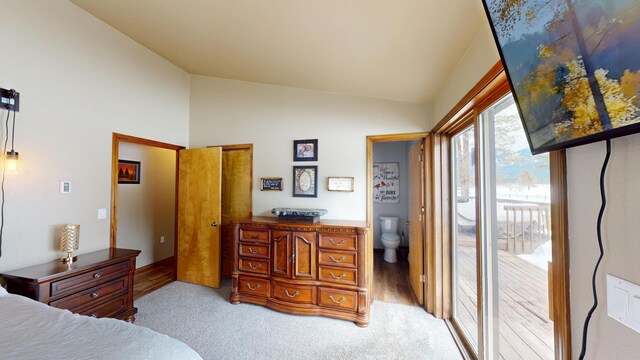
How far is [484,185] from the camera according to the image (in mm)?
1634

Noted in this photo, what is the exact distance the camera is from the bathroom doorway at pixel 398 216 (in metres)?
2.70

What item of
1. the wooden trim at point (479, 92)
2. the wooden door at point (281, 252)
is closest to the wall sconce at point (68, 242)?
the wooden door at point (281, 252)

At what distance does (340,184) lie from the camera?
112 inches

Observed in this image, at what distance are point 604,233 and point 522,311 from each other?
936 millimetres

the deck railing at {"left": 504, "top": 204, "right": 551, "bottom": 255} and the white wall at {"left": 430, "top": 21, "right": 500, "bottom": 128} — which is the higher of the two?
the white wall at {"left": 430, "top": 21, "right": 500, "bottom": 128}

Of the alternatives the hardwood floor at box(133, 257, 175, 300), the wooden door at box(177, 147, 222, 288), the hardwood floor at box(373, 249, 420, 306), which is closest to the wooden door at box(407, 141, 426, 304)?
the hardwood floor at box(373, 249, 420, 306)

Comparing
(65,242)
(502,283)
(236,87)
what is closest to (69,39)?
(236,87)

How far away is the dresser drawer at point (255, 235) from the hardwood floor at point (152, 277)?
1.53 meters

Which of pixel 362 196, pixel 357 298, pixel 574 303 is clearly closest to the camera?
pixel 574 303

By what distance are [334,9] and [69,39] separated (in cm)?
252

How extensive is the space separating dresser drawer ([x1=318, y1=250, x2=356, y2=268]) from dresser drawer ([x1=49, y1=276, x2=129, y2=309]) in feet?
6.23

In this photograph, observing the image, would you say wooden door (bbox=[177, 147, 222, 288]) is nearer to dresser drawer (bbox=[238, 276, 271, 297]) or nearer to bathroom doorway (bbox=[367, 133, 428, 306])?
dresser drawer (bbox=[238, 276, 271, 297])

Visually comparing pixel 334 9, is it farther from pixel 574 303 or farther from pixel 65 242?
pixel 65 242

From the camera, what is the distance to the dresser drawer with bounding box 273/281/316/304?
7.96 feet
